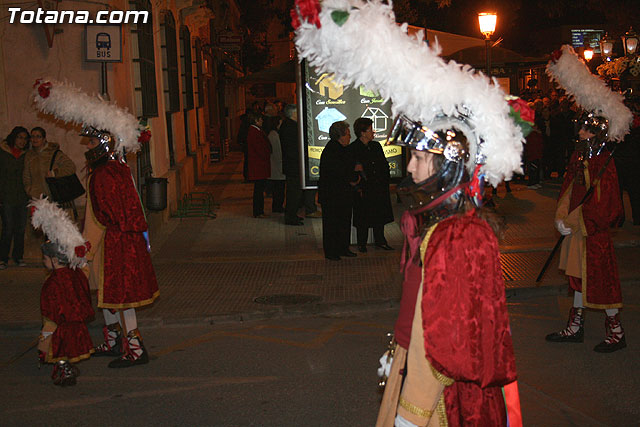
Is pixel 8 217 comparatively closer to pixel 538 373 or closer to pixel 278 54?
pixel 538 373

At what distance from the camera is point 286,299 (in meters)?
8.48

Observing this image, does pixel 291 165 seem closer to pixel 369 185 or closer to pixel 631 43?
pixel 369 185

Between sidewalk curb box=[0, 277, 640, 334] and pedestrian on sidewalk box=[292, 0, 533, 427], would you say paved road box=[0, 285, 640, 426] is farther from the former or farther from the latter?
pedestrian on sidewalk box=[292, 0, 533, 427]

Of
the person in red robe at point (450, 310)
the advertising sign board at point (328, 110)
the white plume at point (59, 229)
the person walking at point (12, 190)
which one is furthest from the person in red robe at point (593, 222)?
the person walking at point (12, 190)

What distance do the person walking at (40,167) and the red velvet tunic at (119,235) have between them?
13.7 feet

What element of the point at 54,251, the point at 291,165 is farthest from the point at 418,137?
the point at 291,165

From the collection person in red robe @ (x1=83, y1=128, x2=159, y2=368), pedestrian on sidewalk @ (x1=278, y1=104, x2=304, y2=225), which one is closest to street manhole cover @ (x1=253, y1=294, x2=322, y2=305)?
person in red robe @ (x1=83, y1=128, x2=159, y2=368)

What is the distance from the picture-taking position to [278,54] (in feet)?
250

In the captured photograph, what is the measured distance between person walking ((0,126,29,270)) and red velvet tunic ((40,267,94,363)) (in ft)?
14.6

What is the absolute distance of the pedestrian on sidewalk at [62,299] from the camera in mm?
5930

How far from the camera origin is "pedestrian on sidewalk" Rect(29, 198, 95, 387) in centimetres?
593

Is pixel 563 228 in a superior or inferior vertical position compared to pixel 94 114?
inferior

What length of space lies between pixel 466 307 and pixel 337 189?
25.3ft

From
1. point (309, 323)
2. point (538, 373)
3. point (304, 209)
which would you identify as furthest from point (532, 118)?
point (304, 209)
